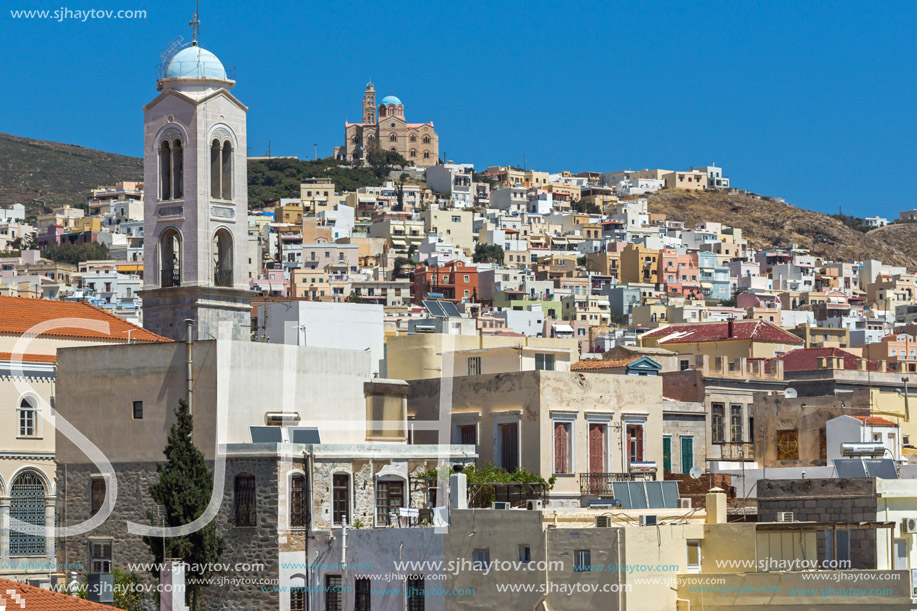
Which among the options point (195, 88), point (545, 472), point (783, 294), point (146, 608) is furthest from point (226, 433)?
point (783, 294)

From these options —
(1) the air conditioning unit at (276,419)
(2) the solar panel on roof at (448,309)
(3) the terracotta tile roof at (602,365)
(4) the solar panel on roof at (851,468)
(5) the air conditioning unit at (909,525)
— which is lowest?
(5) the air conditioning unit at (909,525)

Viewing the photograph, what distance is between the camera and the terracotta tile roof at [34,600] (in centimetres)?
2562

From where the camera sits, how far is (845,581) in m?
30.0

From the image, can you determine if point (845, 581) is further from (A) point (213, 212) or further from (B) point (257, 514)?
(A) point (213, 212)

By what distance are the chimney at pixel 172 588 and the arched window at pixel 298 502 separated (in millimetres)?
3166

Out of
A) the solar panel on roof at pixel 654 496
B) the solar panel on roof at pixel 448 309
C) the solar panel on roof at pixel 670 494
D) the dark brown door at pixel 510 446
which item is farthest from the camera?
the solar panel on roof at pixel 448 309

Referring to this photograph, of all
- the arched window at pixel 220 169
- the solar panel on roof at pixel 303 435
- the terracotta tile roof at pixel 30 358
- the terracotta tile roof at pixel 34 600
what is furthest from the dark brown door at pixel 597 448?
the terracotta tile roof at pixel 34 600

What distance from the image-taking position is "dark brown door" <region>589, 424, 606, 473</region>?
133 feet

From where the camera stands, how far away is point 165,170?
167 feet

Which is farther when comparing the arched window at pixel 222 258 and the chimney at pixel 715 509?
the arched window at pixel 222 258

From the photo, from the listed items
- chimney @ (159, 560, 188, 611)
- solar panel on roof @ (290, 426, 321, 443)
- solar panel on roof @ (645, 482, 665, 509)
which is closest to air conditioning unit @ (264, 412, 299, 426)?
solar panel on roof @ (290, 426, 321, 443)

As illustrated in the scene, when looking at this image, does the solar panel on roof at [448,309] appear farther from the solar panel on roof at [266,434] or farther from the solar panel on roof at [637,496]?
the solar panel on roof at [637,496]

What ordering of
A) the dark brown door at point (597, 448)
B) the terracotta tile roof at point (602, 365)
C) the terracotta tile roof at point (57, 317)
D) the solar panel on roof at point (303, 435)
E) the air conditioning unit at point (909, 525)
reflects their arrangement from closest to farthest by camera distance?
the air conditioning unit at point (909, 525) < the solar panel on roof at point (303, 435) < the dark brown door at point (597, 448) < the terracotta tile roof at point (57, 317) < the terracotta tile roof at point (602, 365)

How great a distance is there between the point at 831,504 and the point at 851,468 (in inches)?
94.3
